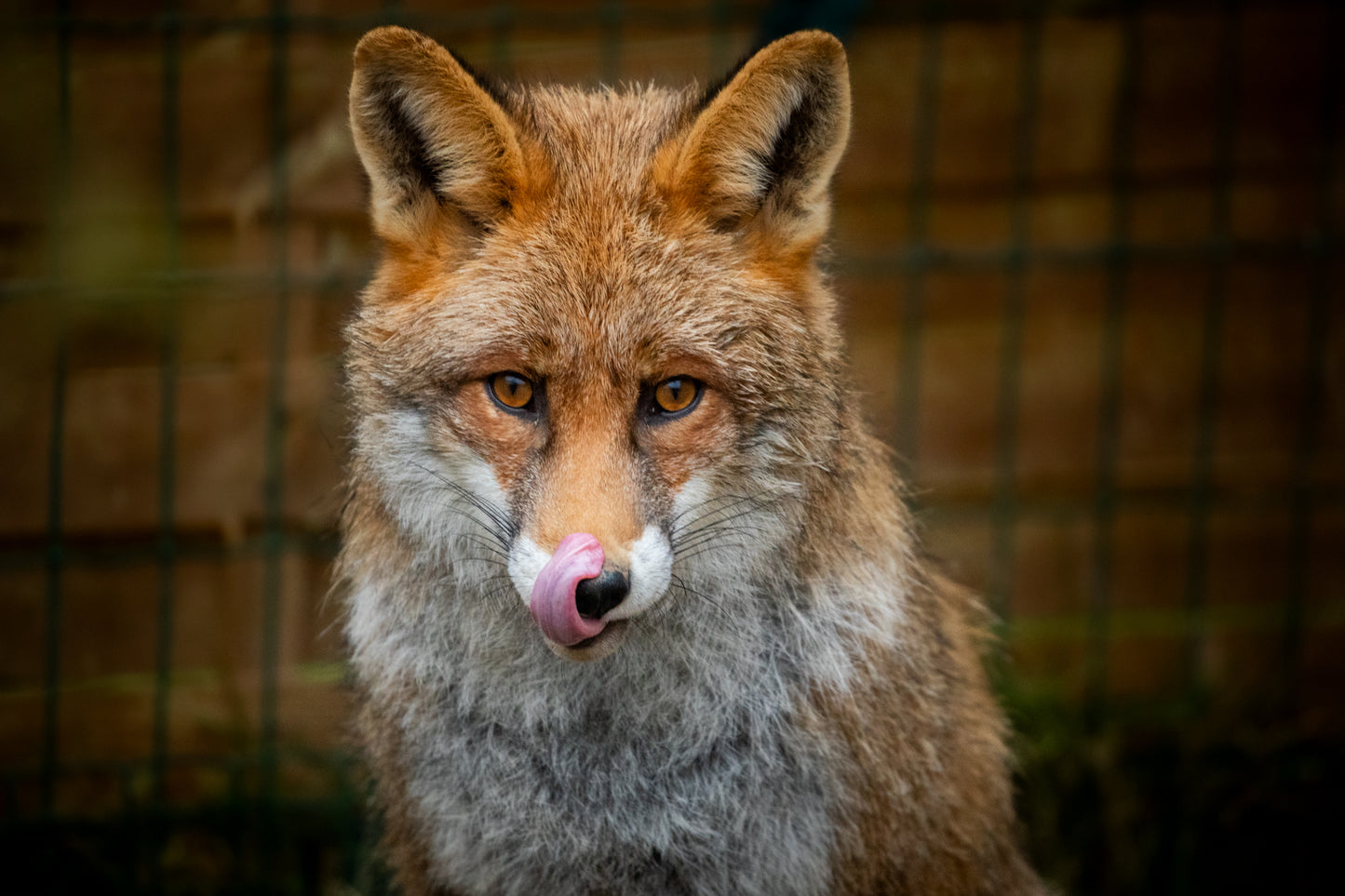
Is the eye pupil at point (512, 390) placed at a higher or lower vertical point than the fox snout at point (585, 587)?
higher

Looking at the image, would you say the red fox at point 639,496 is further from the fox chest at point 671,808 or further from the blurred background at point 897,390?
the blurred background at point 897,390

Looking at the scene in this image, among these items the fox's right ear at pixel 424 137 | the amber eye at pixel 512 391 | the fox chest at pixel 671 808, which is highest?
the fox's right ear at pixel 424 137

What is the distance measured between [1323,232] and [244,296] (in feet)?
14.1

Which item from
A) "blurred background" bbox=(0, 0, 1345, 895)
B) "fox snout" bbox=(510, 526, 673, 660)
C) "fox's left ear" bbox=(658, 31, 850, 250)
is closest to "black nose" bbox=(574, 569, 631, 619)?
"fox snout" bbox=(510, 526, 673, 660)

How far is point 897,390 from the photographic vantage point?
17.9 feet

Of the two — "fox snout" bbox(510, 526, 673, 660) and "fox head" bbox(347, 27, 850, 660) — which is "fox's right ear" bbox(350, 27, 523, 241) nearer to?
"fox head" bbox(347, 27, 850, 660)

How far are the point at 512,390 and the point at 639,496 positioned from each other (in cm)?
36

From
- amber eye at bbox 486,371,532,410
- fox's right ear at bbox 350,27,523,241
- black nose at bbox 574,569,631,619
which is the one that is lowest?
black nose at bbox 574,569,631,619

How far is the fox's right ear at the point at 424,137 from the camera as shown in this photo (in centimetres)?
262

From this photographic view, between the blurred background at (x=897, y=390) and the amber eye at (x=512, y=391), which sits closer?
the amber eye at (x=512, y=391)

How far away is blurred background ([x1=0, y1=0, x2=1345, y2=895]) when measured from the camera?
4594 millimetres

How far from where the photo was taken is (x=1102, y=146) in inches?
213

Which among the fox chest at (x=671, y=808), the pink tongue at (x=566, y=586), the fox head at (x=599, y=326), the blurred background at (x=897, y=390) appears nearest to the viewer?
the pink tongue at (x=566, y=586)

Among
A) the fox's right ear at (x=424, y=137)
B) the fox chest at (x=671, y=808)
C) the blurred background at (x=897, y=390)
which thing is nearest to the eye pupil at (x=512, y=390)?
the fox's right ear at (x=424, y=137)
